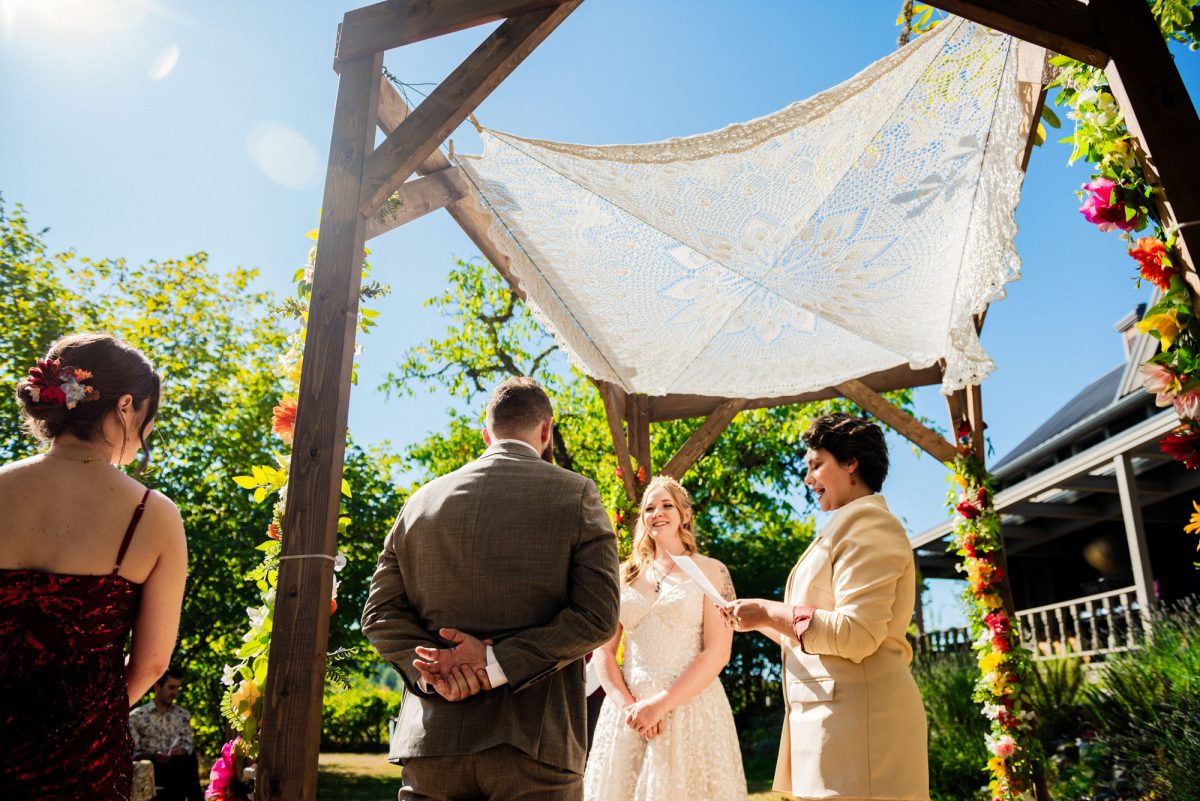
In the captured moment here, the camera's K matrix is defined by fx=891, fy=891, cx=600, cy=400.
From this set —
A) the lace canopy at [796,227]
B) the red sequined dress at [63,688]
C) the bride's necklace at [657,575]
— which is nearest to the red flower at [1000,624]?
the lace canopy at [796,227]

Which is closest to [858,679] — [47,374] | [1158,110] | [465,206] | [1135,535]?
[1158,110]

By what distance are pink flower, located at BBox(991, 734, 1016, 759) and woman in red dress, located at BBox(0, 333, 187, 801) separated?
4509 mm

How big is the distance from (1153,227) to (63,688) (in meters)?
2.65

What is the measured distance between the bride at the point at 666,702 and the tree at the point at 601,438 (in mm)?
10566

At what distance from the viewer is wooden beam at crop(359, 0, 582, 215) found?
273 cm

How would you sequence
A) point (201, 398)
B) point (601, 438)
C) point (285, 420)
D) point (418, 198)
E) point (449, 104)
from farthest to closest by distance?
point (601, 438) → point (201, 398) → point (418, 198) → point (285, 420) → point (449, 104)

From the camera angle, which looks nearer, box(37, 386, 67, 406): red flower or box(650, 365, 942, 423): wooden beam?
box(37, 386, 67, 406): red flower

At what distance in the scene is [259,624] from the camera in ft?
9.47

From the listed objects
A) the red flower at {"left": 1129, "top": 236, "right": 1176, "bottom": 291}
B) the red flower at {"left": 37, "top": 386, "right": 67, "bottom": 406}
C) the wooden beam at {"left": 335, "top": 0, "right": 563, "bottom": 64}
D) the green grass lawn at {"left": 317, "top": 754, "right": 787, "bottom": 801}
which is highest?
the wooden beam at {"left": 335, "top": 0, "right": 563, "bottom": 64}

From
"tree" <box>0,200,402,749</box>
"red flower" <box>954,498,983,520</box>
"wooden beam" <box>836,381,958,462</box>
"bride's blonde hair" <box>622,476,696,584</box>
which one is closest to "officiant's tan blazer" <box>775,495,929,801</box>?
"bride's blonde hair" <box>622,476,696,584</box>

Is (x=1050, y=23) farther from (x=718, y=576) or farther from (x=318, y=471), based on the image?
(x=718, y=576)

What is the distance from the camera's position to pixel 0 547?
1856 mm

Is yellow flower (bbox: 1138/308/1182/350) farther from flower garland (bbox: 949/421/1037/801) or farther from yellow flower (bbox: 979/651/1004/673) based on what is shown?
yellow flower (bbox: 979/651/1004/673)

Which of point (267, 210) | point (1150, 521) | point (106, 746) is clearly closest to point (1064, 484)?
point (1150, 521)
